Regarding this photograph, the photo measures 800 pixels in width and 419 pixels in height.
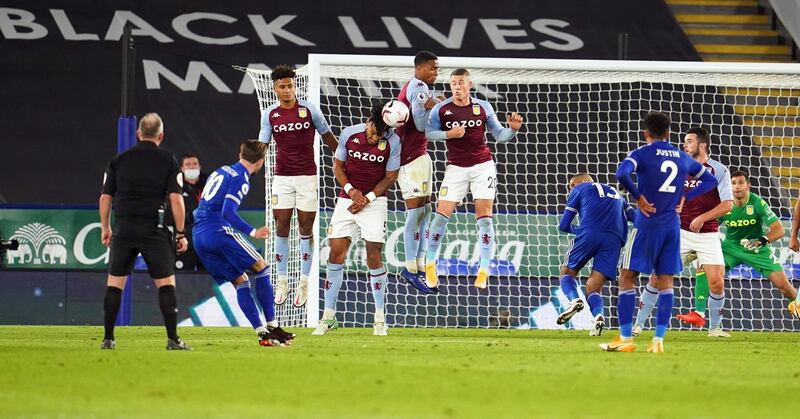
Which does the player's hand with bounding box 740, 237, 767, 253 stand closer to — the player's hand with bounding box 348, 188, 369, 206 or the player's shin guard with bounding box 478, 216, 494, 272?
the player's shin guard with bounding box 478, 216, 494, 272

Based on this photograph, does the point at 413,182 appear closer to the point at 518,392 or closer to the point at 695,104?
the point at 518,392

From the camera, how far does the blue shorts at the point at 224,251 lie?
10.3m

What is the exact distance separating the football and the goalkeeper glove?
4.45 metres

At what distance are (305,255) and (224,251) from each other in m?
3.12

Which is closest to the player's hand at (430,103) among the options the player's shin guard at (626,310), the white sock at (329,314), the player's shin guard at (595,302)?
the white sock at (329,314)

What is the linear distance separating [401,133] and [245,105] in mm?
7596

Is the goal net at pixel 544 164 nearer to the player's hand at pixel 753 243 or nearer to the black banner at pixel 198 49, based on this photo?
the black banner at pixel 198 49

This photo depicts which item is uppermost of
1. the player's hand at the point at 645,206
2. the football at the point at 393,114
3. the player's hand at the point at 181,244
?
the football at the point at 393,114

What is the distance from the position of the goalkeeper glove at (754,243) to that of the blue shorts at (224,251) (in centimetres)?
617

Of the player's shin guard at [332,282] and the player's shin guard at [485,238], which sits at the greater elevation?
the player's shin guard at [485,238]

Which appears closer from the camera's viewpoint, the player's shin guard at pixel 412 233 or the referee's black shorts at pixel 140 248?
the referee's black shorts at pixel 140 248

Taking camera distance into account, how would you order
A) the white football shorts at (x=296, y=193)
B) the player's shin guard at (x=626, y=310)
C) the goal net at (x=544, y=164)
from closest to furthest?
the player's shin guard at (x=626, y=310)
the white football shorts at (x=296, y=193)
the goal net at (x=544, y=164)

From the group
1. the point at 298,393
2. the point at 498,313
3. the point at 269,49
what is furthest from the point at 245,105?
the point at 298,393

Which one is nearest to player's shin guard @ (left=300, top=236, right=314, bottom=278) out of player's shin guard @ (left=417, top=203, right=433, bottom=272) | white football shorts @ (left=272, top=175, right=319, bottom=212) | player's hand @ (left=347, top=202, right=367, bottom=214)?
white football shorts @ (left=272, top=175, right=319, bottom=212)
